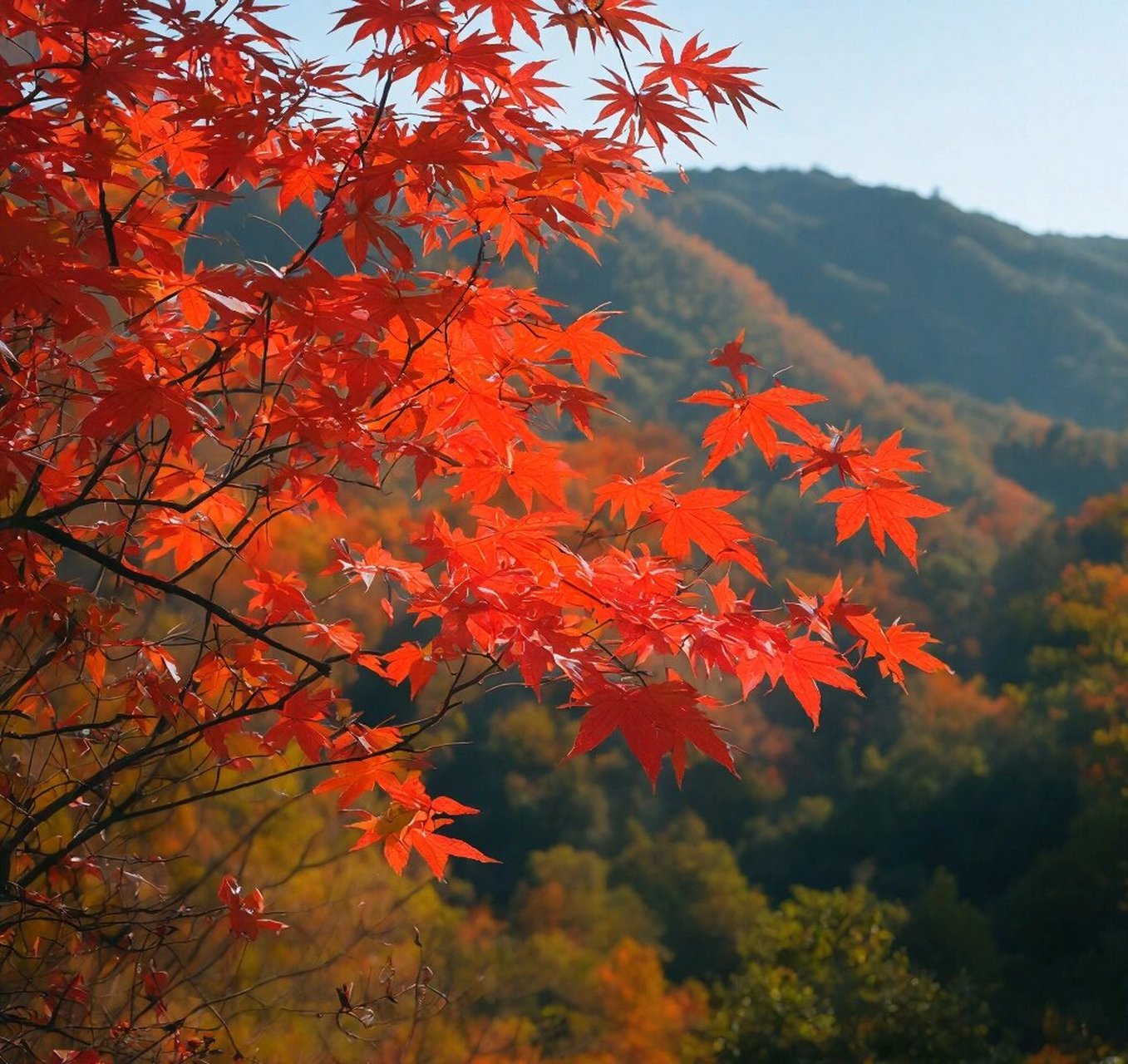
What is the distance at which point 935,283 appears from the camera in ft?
201

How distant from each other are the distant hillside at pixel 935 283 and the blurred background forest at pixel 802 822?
85.9 inches

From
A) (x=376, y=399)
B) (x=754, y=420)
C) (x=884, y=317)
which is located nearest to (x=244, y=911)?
(x=376, y=399)

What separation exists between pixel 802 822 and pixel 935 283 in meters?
41.9

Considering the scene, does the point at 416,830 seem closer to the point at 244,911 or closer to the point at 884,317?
the point at 244,911

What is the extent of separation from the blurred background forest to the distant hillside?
2181 mm

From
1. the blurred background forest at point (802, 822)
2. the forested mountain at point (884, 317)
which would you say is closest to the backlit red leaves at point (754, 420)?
the blurred background forest at point (802, 822)

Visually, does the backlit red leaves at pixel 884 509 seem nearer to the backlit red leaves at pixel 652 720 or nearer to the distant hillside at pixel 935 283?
the backlit red leaves at pixel 652 720

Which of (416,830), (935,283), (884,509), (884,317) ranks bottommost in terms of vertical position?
(416,830)

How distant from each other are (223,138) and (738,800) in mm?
29755

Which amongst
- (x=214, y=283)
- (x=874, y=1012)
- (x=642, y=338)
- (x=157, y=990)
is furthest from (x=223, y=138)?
(x=642, y=338)

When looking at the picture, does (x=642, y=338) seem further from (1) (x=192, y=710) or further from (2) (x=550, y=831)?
(1) (x=192, y=710)

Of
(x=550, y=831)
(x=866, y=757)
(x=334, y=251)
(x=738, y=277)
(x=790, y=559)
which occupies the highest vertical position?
(x=738, y=277)

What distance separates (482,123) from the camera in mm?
1489

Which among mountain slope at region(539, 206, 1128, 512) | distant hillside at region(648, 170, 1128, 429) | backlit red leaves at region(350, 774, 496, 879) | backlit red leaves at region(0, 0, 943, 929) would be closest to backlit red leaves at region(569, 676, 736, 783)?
backlit red leaves at region(0, 0, 943, 929)
